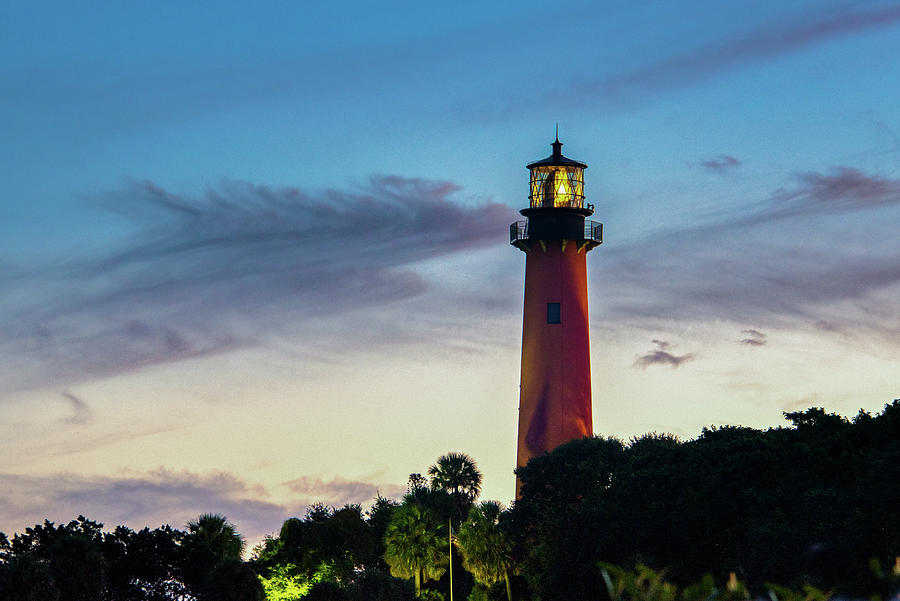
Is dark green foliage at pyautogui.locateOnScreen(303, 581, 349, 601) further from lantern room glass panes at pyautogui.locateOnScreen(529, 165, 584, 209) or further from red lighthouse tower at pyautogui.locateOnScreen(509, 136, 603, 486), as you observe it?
lantern room glass panes at pyautogui.locateOnScreen(529, 165, 584, 209)

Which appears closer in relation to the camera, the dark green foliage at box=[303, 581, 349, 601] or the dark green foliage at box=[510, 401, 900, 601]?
the dark green foliage at box=[510, 401, 900, 601]

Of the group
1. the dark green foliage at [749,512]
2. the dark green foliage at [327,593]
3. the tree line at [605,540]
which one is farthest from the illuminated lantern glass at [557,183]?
the dark green foliage at [327,593]

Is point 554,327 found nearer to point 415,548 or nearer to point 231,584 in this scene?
point 415,548

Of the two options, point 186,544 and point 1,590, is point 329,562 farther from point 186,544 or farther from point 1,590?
point 1,590

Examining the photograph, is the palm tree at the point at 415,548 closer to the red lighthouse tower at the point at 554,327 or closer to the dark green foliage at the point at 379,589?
the dark green foliage at the point at 379,589

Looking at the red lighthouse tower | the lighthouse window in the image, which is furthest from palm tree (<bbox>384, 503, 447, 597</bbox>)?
the lighthouse window

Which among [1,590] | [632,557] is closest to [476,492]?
[632,557]

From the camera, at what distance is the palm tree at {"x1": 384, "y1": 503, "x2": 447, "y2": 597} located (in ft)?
Answer: 278

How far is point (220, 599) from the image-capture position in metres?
71.2

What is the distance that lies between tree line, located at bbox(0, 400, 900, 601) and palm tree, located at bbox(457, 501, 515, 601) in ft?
0.24

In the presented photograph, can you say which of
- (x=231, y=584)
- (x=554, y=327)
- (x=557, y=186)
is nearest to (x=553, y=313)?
(x=554, y=327)

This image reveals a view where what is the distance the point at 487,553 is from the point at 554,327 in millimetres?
12285

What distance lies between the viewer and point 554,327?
82000 mm

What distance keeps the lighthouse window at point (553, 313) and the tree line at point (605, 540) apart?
21.6 feet
